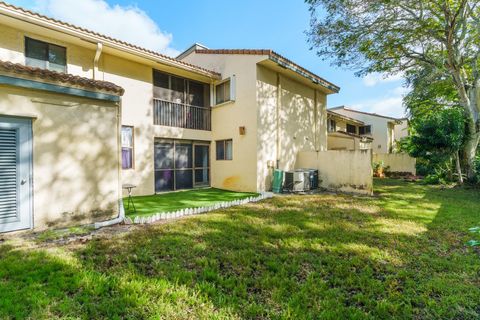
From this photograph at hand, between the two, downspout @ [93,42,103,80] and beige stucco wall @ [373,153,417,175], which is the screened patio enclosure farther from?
beige stucco wall @ [373,153,417,175]

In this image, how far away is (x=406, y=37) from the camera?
471 inches

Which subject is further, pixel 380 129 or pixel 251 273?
pixel 380 129

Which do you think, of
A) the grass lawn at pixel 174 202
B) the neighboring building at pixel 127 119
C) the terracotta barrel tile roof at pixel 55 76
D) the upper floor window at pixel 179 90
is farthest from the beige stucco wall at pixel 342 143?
the terracotta barrel tile roof at pixel 55 76

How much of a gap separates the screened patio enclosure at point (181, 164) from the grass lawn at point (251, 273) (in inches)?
203

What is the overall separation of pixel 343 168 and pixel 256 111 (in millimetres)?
4908

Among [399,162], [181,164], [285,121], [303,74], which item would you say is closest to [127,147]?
[181,164]

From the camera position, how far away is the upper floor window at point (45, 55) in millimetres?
7984

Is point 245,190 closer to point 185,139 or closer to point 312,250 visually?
point 185,139

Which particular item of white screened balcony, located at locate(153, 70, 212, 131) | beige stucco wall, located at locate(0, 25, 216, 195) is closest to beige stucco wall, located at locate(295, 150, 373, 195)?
white screened balcony, located at locate(153, 70, 212, 131)

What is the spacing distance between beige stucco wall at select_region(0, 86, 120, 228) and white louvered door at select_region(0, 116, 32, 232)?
5.0 inches

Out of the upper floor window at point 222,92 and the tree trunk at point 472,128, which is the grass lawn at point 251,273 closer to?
the upper floor window at point 222,92

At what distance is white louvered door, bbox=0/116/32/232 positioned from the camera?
4820 mm

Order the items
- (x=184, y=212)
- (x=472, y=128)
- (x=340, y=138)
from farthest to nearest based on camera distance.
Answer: (x=340, y=138) → (x=472, y=128) → (x=184, y=212)

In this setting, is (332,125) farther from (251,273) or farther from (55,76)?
(55,76)
